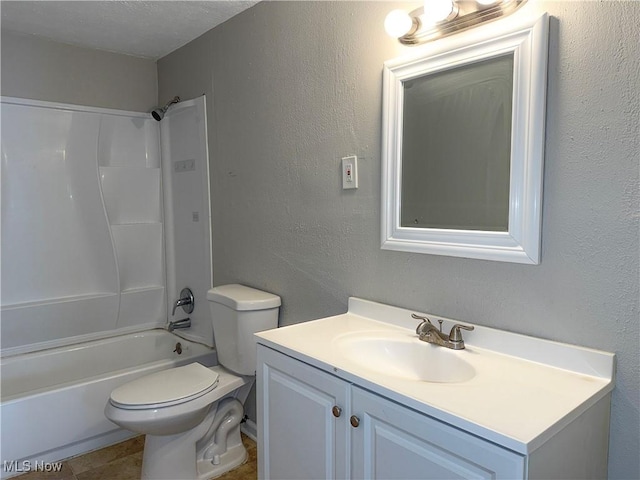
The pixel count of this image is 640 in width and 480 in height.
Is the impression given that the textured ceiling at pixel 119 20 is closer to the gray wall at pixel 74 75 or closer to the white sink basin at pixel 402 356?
the gray wall at pixel 74 75

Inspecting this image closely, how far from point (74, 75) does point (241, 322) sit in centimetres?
192

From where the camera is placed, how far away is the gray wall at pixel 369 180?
1126mm

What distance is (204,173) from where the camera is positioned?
268 cm

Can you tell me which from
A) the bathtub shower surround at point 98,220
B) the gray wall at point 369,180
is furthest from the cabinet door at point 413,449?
the bathtub shower surround at point 98,220

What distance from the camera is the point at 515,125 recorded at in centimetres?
127

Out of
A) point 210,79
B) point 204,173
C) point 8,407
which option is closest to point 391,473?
point 8,407

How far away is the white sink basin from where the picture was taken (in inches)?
54.6

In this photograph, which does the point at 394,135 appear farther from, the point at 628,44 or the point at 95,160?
the point at 95,160

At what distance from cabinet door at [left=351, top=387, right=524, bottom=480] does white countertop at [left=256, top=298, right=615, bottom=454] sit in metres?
0.03

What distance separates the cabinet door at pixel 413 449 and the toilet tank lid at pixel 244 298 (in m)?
0.98

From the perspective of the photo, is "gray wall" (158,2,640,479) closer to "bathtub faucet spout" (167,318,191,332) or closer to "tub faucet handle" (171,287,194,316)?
"tub faucet handle" (171,287,194,316)

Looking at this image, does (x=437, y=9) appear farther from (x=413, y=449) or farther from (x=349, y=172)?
(x=413, y=449)

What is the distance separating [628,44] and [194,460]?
221 cm

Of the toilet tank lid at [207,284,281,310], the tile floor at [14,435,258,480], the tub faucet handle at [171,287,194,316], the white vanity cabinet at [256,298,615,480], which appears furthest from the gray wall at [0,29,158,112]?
the white vanity cabinet at [256,298,615,480]
